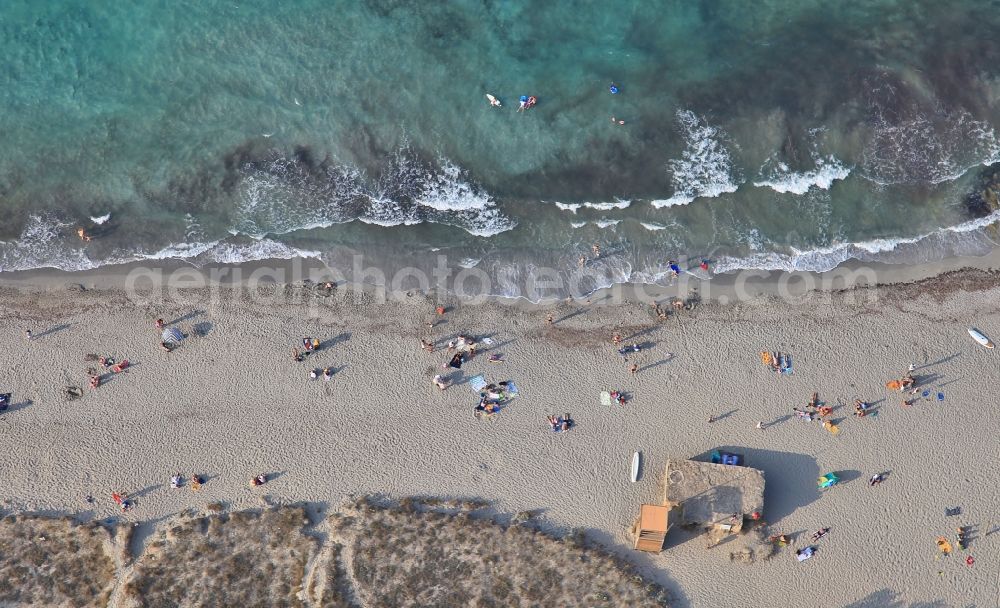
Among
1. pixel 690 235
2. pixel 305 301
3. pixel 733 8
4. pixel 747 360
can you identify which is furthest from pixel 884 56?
pixel 305 301

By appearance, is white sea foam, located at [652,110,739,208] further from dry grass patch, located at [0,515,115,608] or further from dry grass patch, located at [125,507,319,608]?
dry grass patch, located at [0,515,115,608]

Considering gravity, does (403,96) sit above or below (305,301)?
above

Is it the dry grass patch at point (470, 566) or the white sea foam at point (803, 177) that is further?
the white sea foam at point (803, 177)

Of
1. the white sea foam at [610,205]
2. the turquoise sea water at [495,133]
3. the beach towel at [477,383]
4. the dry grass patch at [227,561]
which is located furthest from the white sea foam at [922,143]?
the dry grass patch at [227,561]

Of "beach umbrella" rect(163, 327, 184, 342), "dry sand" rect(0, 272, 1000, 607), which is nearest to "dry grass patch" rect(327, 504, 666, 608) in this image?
"dry sand" rect(0, 272, 1000, 607)

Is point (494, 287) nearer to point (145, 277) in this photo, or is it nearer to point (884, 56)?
point (145, 277)

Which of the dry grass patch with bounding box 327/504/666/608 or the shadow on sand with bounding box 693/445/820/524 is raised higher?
the shadow on sand with bounding box 693/445/820/524

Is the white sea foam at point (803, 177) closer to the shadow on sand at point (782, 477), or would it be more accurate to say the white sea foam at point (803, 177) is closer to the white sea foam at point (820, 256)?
the white sea foam at point (820, 256)
